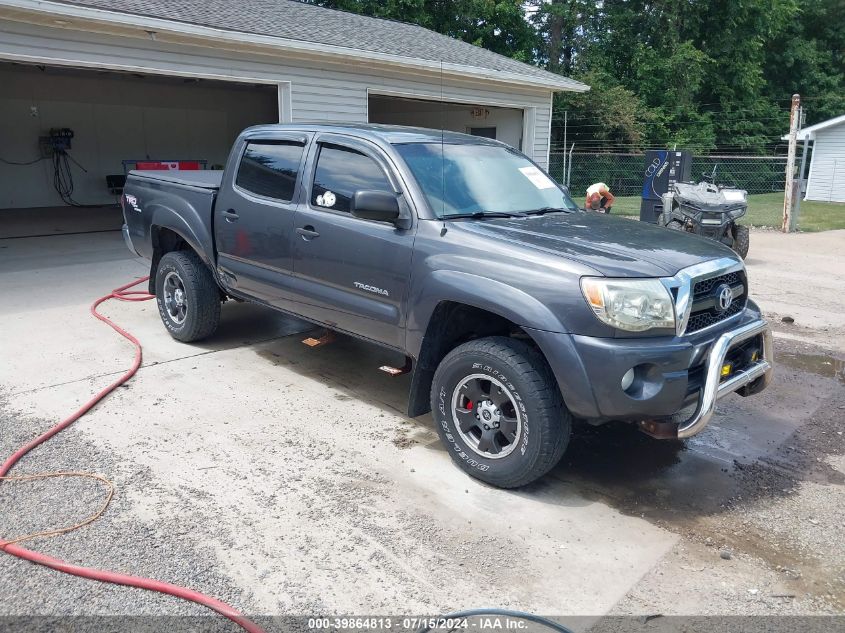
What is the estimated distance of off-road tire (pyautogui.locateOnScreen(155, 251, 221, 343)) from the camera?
5977 millimetres

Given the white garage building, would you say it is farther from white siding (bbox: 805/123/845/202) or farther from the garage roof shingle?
white siding (bbox: 805/123/845/202)

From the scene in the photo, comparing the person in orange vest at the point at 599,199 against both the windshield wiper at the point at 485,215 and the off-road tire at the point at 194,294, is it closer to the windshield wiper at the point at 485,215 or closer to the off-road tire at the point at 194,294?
the windshield wiper at the point at 485,215

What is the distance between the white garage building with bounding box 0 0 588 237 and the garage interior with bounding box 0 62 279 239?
0.11 feet

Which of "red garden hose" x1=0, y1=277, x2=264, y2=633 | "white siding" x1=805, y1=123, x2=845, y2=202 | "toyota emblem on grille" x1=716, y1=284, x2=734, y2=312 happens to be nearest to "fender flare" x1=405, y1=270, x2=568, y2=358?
"toyota emblem on grille" x1=716, y1=284, x2=734, y2=312

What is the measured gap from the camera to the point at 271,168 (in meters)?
5.30

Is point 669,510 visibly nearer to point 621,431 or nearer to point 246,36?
point 621,431

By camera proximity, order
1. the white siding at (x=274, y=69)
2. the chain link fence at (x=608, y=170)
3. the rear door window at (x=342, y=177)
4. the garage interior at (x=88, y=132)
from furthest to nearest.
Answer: the chain link fence at (x=608, y=170) → the garage interior at (x=88, y=132) → the white siding at (x=274, y=69) → the rear door window at (x=342, y=177)

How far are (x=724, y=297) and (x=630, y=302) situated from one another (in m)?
0.80

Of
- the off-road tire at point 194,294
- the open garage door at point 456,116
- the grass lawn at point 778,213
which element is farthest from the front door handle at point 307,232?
the grass lawn at point 778,213

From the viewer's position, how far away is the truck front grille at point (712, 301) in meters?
3.66

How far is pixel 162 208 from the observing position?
6.20m

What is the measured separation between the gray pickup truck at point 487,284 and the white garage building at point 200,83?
14.7ft

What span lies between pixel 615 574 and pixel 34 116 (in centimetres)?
1844

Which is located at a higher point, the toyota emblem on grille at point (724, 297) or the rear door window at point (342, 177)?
the rear door window at point (342, 177)
